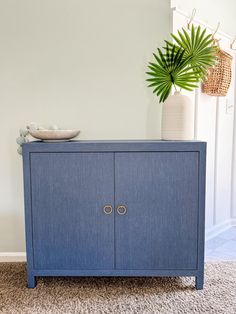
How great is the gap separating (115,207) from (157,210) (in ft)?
0.75

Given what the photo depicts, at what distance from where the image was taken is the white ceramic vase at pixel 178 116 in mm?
1604

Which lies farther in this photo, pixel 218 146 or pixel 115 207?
pixel 218 146

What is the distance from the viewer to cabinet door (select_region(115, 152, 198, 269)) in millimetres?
1490

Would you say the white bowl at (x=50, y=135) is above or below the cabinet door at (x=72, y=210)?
above

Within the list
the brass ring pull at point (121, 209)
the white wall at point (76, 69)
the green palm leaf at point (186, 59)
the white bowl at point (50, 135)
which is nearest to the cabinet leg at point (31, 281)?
the white wall at point (76, 69)

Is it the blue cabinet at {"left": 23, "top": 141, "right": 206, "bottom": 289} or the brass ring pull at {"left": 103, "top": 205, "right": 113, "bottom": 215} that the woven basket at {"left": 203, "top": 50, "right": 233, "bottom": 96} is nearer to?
the blue cabinet at {"left": 23, "top": 141, "right": 206, "bottom": 289}

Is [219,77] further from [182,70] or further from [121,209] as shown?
[121,209]

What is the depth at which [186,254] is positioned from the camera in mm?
1524

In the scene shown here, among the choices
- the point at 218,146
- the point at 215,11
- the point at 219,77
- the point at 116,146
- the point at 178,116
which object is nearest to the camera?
the point at 116,146

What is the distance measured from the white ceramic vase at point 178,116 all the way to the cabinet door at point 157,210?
0.18 metres

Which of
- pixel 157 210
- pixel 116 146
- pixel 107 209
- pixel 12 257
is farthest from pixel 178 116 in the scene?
pixel 12 257

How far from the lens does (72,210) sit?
5.02 ft

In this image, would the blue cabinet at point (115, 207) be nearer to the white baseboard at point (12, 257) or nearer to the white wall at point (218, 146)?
the white baseboard at point (12, 257)

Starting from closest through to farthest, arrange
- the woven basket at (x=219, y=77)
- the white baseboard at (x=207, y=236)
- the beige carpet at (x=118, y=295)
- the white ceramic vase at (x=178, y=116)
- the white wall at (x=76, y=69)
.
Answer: the beige carpet at (x=118, y=295) < the white ceramic vase at (x=178, y=116) < the white wall at (x=76, y=69) < the white baseboard at (x=207, y=236) < the woven basket at (x=219, y=77)
